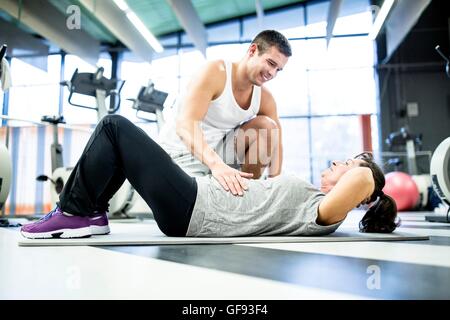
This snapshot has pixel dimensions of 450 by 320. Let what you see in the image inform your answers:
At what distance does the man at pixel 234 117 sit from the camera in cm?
188

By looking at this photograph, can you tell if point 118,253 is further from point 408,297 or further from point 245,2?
point 245,2

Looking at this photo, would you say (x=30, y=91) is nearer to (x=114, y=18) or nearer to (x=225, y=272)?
(x=114, y=18)

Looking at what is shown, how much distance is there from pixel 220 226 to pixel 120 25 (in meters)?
5.09

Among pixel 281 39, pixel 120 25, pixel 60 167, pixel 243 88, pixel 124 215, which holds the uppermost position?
pixel 120 25


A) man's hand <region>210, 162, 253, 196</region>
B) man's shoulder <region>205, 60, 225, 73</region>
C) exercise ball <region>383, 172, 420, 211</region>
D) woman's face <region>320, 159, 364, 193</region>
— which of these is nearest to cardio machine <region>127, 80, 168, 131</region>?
man's shoulder <region>205, 60, 225, 73</region>

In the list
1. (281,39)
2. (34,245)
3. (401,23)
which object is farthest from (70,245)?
(401,23)

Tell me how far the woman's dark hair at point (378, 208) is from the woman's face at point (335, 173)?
5 centimetres

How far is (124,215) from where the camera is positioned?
12.2 ft

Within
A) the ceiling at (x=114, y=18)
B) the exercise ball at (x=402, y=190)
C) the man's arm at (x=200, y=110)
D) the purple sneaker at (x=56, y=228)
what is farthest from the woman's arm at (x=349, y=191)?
the exercise ball at (x=402, y=190)

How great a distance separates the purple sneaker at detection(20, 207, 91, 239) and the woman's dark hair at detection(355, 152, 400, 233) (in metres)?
1.28

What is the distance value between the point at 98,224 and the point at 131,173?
38cm

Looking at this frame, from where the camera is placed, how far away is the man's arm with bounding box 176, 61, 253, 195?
5.61 ft

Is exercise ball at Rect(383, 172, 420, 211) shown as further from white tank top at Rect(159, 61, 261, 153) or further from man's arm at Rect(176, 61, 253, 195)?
man's arm at Rect(176, 61, 253, 195)
